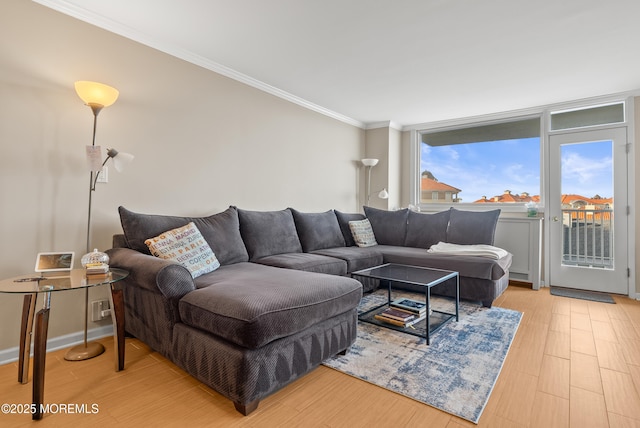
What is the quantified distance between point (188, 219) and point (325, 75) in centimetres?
196

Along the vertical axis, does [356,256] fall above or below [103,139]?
below

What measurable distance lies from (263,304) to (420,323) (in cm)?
158

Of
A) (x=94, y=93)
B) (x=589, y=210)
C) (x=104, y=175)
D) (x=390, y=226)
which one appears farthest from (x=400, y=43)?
(x=589, y=210)

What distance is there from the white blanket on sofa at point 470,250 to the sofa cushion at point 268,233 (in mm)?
1593

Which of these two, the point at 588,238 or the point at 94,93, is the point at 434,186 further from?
the point at 94,93

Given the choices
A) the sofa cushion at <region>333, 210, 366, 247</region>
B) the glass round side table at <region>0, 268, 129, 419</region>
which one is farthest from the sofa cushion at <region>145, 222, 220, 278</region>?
the sofa cushion at <region>333, 210, 366, 247</region>

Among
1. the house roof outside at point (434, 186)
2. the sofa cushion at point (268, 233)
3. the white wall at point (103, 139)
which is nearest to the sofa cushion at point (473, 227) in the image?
the house roof outside at point (434, 186)

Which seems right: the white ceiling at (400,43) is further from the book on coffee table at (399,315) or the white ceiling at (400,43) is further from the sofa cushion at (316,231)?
the book on coffee table at (399,315)

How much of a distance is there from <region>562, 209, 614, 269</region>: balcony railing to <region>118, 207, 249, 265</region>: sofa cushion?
12.6ft

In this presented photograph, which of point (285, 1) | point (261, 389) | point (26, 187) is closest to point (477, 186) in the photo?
point (285, 1)

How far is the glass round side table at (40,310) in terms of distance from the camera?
1471 mm

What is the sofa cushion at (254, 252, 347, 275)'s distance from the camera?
9.45 ft

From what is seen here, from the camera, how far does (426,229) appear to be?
420 cm

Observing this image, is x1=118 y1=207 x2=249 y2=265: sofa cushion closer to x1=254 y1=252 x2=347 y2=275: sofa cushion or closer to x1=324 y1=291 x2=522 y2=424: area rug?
x1=254 y1=252 x2=347 y2=275: sofa cushion
